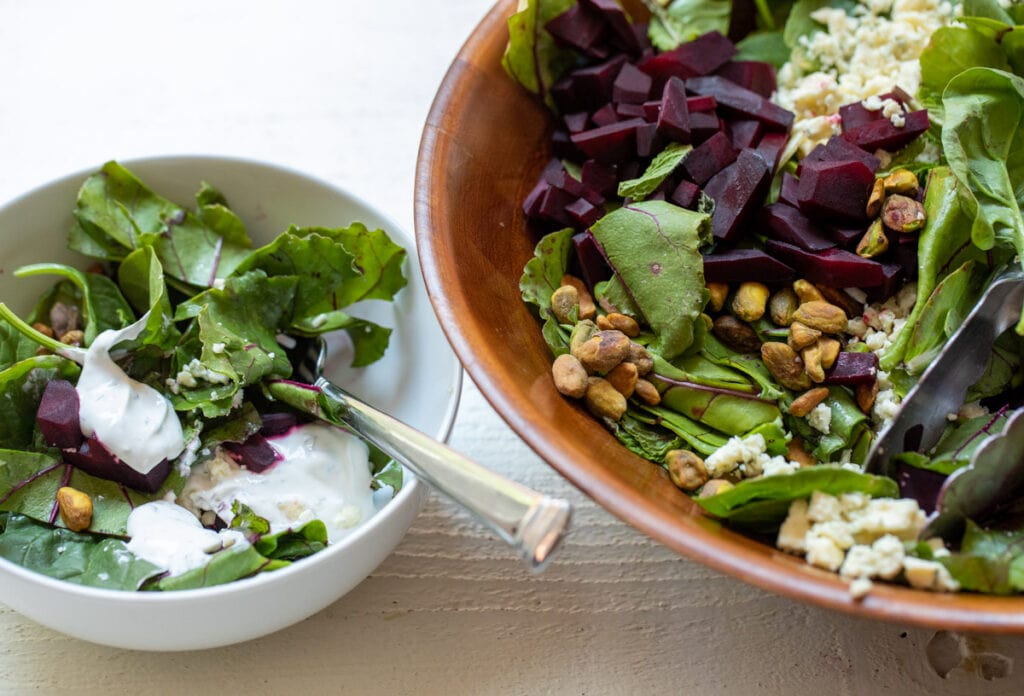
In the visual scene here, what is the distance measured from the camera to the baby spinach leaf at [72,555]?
1.01m

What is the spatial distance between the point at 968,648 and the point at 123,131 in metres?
1.45

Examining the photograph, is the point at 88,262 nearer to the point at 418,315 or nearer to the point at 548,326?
the point at 418,315

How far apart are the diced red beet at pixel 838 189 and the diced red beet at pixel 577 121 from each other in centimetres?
30

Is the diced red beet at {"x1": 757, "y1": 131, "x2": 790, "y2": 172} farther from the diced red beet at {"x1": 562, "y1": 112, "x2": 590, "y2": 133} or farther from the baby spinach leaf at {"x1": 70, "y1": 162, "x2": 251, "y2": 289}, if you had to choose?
the baby spinach leaf at {"x1": 70, "y1": 162, "x2": 251, "y2": 289}

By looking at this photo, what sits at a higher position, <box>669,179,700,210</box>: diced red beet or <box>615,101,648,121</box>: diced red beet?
<box>615,101,648,121</box>: diced red beet

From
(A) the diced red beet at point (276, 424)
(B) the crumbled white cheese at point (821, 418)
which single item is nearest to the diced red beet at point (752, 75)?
(B) the crumbled white cheese at point (821, 418)

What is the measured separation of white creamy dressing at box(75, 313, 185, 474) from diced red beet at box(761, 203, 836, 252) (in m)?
0.71

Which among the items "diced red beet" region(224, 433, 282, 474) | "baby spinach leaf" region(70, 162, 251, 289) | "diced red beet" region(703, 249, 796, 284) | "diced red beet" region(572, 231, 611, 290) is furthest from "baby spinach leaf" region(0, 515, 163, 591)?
"diced red beet" region(703, 249, 796, 284)

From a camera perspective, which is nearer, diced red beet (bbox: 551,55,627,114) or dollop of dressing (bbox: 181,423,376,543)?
dollop of dressing (bbox: 181,423,376,543)

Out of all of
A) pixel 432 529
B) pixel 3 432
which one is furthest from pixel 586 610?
pixel 3 432

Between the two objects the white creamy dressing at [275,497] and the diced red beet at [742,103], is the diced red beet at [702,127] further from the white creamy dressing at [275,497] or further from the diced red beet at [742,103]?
the white creamy dressing at [275,497]

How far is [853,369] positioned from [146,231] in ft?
2.85

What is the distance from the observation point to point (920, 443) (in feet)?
3.40

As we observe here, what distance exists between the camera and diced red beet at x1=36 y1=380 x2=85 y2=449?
1077 mm
